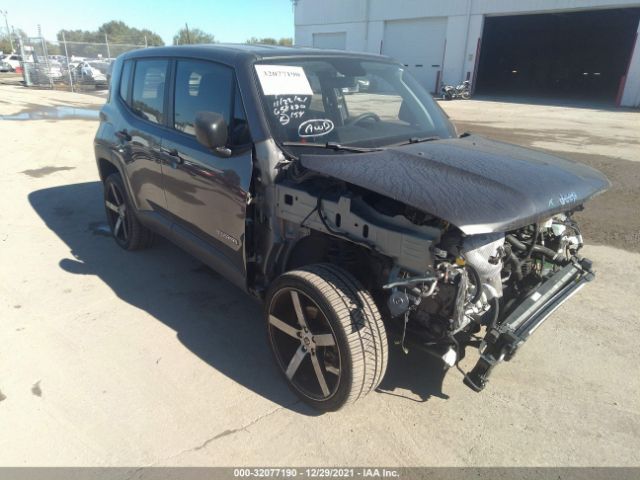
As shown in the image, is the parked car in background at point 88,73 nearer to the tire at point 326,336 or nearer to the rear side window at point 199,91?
the rear side window at point 199,91

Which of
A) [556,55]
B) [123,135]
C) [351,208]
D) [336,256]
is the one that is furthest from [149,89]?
[556,55]

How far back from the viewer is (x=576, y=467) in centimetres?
232

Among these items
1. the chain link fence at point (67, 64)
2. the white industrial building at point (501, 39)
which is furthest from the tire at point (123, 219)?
the white industrial building at point (501, 39)

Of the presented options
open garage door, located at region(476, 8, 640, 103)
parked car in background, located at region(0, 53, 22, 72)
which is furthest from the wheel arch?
parked car in background, located at region(0, 53, 22, 72)

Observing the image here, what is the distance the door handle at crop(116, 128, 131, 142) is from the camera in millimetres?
4200

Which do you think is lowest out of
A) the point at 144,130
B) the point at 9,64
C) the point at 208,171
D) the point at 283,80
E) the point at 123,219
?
the point at 123,219

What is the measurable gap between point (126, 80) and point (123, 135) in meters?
0.59

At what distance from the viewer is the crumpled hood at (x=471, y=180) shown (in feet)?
6.84

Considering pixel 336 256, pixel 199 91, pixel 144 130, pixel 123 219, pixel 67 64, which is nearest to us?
pixel 336 256

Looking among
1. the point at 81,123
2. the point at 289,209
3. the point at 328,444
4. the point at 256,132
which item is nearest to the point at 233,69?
the point at 256,132

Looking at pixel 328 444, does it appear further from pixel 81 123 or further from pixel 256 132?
pixel 81 123

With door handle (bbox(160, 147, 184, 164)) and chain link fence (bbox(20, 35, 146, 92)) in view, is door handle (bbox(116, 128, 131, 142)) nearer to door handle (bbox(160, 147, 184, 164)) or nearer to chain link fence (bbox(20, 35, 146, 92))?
door handle (bbox(160, 147, 184, 164))

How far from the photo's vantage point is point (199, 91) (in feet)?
11.0

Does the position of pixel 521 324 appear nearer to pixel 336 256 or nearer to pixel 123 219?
pixel 336 256
